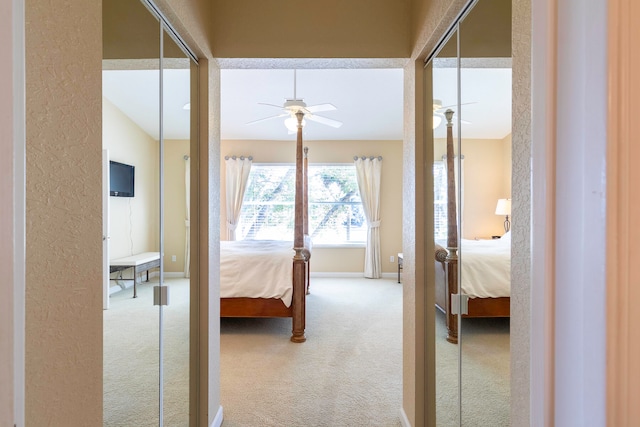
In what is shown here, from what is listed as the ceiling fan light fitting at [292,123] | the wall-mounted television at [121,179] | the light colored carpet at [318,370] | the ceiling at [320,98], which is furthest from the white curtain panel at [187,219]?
the ceiling fan light fitting at [292,123]

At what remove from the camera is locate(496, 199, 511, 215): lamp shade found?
0.92m

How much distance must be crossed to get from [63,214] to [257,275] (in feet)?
8.75

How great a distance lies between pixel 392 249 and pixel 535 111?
19.2 ft

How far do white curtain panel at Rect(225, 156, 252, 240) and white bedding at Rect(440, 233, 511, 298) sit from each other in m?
5.16

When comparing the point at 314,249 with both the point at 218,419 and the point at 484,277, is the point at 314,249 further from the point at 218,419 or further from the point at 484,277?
the point at 484,277

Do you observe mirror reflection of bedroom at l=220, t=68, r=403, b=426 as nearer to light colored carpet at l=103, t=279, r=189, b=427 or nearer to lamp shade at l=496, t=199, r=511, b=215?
light colored carpet at l=103, t=279, r=189, b=427

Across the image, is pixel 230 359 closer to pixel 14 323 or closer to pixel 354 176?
pixel 14 323

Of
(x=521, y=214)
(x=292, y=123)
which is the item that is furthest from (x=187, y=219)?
(x=292, y=123)

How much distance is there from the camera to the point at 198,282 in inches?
67.9

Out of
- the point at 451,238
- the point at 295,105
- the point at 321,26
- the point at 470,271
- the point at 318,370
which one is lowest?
the point at 318,370

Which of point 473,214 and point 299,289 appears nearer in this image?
point 473,214

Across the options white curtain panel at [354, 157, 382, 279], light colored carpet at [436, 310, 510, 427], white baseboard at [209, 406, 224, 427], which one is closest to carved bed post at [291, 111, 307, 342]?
white baseboard at [209, 406, 224, 427]

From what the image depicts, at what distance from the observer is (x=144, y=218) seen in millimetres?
1340

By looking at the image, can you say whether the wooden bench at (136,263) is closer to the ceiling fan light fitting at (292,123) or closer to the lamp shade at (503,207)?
the lamp shade at (503,207)
